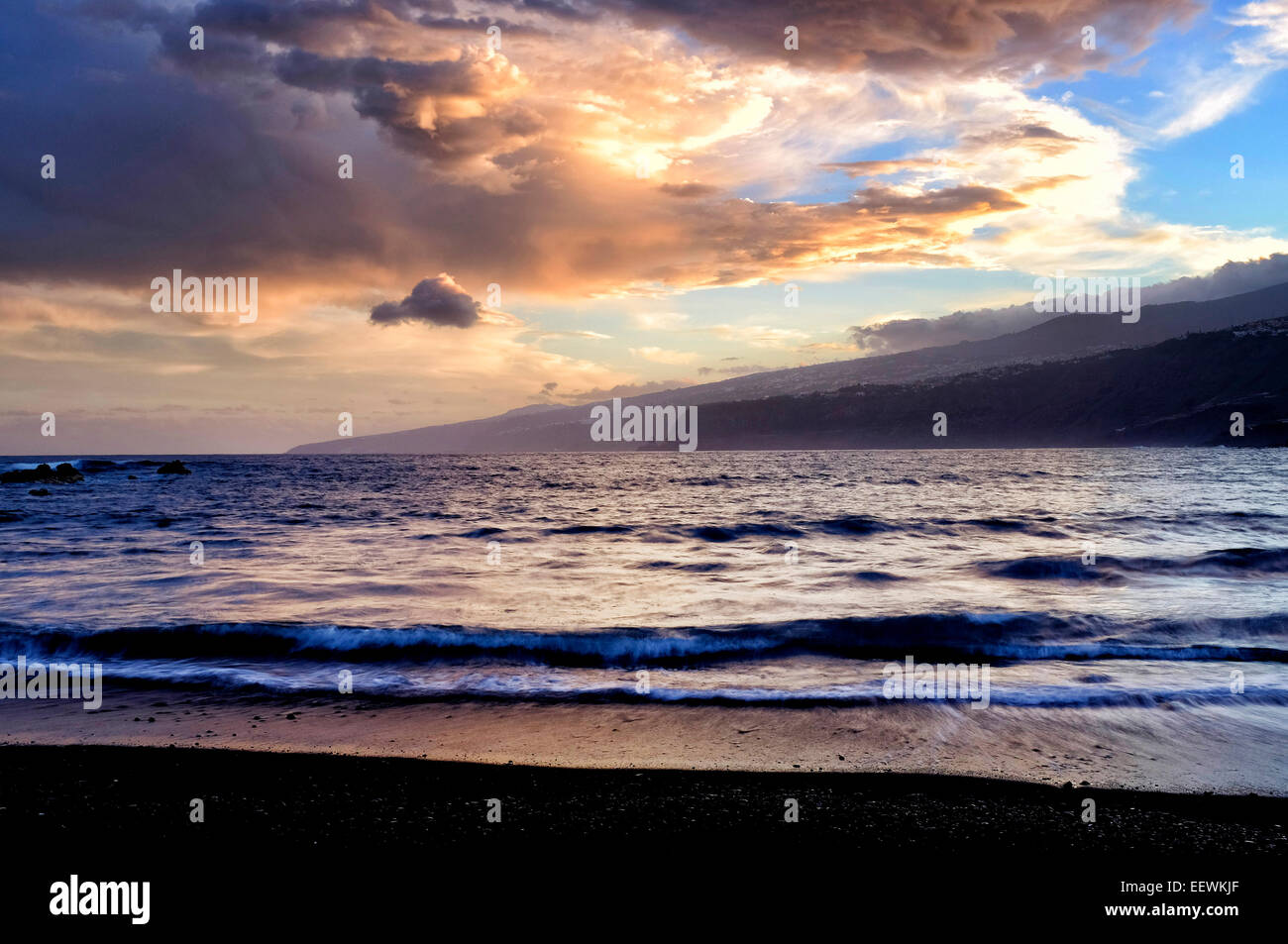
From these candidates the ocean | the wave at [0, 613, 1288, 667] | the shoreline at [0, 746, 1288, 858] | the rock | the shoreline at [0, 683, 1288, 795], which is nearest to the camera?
the shoreline at [0, 746, 1288, 858]

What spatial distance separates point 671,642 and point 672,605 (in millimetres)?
2841

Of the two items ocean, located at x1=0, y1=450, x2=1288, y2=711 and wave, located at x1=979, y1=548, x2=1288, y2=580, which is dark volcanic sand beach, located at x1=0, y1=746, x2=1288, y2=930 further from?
wave, located at x1=979, y1=548, x2=1288, y2=580

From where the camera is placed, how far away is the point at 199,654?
11633 mm

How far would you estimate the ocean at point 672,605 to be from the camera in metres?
10.5

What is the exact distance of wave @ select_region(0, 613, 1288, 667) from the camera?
11.8m

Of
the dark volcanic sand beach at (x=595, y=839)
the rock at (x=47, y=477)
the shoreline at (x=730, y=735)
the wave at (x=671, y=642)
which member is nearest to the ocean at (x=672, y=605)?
the wave at (x=671, y=642)

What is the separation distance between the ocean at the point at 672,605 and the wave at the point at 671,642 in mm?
52

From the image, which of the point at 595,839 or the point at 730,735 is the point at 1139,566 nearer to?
the point at 730,735

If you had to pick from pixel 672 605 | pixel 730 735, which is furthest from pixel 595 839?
pixel 672 605

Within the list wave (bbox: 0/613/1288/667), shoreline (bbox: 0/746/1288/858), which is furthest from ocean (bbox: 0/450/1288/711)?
shoreline (bbox: 0/746/1288/858)

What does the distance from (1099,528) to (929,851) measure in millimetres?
26754

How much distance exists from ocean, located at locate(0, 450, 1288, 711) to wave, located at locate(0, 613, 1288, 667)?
5 cm

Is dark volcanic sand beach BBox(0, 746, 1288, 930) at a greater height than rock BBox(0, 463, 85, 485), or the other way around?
rock BBox(0, 463, 85, 485)
